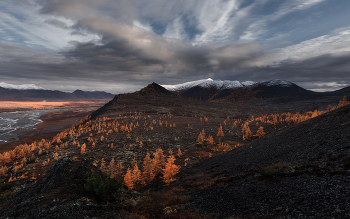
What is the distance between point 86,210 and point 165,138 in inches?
1847

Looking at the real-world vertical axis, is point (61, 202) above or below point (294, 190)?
below

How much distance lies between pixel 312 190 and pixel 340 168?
3769 millimetres

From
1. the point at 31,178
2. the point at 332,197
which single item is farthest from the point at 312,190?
the point at 31,178

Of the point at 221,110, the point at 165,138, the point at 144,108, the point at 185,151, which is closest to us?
the point at 185,151

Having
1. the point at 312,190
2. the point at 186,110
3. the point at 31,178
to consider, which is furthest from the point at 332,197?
the point at 186,110

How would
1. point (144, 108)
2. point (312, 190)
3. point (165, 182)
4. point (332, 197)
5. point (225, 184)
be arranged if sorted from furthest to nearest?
1. point (144, 108)
2. point (165, 182)
3. point (225, 184)
4. point (312, 190)
5. point (332, 197)

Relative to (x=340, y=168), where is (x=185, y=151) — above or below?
below

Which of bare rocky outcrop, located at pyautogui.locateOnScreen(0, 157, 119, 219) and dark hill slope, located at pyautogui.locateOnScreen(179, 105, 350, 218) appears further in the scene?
bare rocky outcrop, located at pyautogui.locateOnScreen(0, 157, 119, 219)

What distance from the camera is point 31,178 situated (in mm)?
27625

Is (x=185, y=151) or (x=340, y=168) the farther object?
(x=185, y=151)

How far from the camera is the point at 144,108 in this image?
132000 millimetres

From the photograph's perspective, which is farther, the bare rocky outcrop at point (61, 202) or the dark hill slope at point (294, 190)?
the bare rocky outcrop at point (61, 202)

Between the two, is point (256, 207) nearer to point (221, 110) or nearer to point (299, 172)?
point (299, 172)

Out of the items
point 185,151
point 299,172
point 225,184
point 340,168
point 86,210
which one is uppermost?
point 340,168
